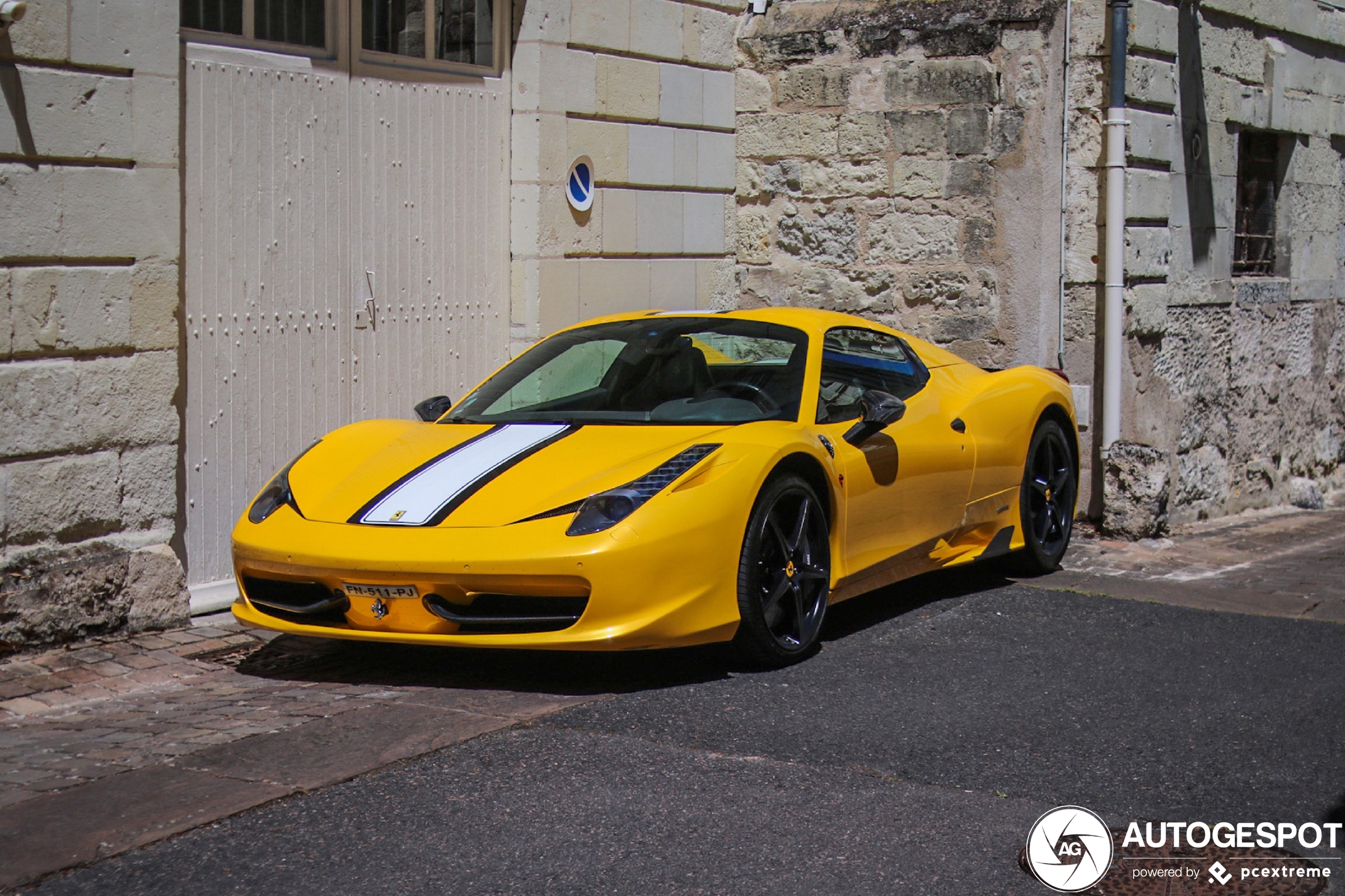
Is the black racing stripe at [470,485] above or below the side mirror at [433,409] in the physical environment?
below

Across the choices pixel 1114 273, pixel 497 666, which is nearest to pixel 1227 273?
pixel 1114 273

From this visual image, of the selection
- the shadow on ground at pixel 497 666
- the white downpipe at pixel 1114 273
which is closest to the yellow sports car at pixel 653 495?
the shadow on ground at pixel 497 666

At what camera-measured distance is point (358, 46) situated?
7.72 metres

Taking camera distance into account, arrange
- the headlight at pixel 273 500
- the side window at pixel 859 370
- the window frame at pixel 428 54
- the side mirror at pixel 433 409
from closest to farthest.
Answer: the headlight at pixel 273 500, the side window at pixel 859 370, the side mirror at pixel 433 409, the window frame at pixel 428 54

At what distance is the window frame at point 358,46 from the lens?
7117 millimetres

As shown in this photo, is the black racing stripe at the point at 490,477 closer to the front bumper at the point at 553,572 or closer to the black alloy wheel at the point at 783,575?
the front bumper at the point at 553,572

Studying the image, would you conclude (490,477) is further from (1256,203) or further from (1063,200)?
(1256,203)

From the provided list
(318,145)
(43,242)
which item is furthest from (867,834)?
(318,145)

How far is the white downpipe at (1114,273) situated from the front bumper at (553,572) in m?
4.60

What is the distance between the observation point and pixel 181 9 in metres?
6.82

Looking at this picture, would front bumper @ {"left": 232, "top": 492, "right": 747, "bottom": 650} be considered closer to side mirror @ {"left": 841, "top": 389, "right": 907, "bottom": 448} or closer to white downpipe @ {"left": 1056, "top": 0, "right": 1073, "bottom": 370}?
side mirror @ {"left": 841, "top": 389, "right": 907, "bottom": 448}

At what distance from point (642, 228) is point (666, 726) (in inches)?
207

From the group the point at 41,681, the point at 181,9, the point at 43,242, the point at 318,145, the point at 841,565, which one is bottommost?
the point at 41,681

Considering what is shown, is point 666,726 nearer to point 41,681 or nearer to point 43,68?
point 41,681
